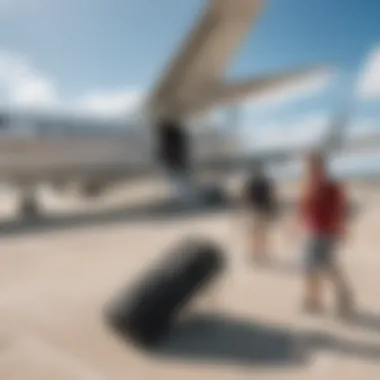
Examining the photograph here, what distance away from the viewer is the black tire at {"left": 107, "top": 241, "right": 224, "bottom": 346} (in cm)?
325

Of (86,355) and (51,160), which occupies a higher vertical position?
(51,160)

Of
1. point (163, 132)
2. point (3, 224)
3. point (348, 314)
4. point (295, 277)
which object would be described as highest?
point (163, 132)

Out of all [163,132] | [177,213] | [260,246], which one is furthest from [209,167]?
[260,246]

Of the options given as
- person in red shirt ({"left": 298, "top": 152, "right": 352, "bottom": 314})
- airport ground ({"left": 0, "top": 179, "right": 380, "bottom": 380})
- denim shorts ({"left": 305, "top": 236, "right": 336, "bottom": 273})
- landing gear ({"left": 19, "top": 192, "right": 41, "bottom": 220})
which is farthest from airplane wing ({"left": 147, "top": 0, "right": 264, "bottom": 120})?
denim shorts ({"left": 305, "top": 236, "right": 336, "bottom": 273})

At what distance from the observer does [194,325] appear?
3635 millimetres

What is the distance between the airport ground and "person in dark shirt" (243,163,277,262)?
217 millimetres

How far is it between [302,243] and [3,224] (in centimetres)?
860

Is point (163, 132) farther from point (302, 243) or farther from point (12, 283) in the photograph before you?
point (302, 243)

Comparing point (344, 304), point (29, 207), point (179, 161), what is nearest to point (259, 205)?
point (344, 304)

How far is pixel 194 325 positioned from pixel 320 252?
1076mm

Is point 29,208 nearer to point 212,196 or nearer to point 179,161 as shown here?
point 212,196

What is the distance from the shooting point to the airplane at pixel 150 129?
1096cm

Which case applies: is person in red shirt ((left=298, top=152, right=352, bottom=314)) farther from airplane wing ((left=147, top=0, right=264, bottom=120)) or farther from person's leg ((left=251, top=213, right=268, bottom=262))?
airplane wing ((left=147, top=0, right=264, bottom=120))

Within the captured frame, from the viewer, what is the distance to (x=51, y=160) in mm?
12047
